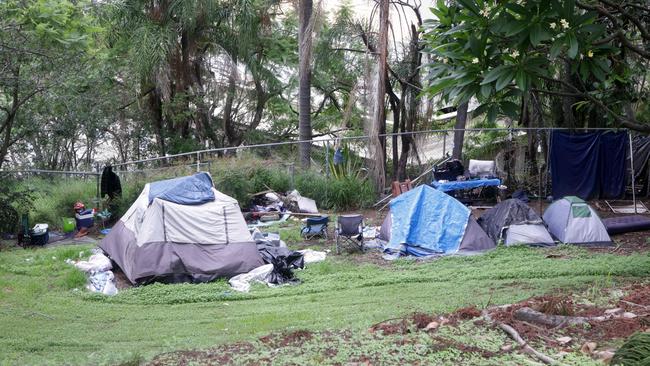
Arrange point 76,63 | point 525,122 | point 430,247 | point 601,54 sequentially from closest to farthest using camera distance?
point 601,54 < point 430,247 < point 76,63 < point 525,122

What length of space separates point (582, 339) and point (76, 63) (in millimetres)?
11927

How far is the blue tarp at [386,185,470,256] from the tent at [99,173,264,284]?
2988 mm

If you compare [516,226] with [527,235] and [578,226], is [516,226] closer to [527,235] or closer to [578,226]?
[527,235]

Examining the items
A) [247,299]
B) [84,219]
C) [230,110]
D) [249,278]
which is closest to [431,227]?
[249,278]

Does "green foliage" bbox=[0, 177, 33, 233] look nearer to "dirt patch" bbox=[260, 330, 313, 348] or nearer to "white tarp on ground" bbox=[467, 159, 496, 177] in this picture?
"dirt patch" bbox=[260, 330, 313, 348]

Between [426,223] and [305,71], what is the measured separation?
7.59 m

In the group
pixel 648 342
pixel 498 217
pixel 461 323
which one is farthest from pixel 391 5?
pixel 648 342

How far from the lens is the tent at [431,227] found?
13.0m

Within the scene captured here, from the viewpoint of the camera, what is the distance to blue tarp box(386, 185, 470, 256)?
13.0 m

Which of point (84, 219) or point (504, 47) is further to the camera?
point (84, 219)

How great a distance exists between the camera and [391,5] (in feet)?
57.7

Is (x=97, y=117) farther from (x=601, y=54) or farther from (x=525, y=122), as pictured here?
(x=601, y=54)

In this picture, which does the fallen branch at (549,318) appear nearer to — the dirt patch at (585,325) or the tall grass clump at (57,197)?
the dirt patch at (585,325)

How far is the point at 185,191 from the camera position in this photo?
1250 cm
